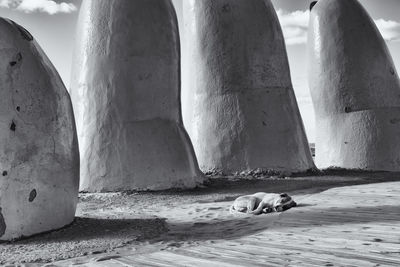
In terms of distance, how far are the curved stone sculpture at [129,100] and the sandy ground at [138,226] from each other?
0.38 metres

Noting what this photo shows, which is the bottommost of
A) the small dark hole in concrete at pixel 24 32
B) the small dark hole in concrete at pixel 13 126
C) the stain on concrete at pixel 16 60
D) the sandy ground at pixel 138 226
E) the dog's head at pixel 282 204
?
the sandy ground at pixel 138 226

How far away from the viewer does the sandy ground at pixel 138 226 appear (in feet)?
12.1

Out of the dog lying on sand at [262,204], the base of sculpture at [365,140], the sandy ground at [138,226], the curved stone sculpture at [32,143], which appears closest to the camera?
the sandy ground at [138,226]

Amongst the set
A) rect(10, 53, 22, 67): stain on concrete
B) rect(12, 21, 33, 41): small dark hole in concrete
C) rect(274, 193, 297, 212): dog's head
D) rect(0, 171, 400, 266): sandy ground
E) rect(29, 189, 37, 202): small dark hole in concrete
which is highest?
rect(12, 21, 33, 41): small dark hole in concrete

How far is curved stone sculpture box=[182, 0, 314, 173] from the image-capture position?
10.1 m

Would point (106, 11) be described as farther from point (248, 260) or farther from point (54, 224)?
point (248, 260)

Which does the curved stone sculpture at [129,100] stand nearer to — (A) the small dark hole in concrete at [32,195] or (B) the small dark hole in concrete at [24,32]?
(B) the small dark hole in concrete at [24,32]

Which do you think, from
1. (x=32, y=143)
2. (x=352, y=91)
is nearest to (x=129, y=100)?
(x=32, y=143)

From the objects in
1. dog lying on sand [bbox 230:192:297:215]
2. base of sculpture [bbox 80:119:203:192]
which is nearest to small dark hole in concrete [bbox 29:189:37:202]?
dog lying on sand [bbox 230:192:297:215]

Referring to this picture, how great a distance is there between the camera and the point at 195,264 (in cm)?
305

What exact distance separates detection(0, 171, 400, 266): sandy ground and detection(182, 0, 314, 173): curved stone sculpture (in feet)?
6.88

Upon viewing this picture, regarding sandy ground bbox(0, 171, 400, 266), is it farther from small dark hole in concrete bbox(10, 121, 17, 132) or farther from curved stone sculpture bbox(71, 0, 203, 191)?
small dark hole in concrete bbox(10, 121, 17, 132)

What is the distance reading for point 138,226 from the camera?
15.3ft

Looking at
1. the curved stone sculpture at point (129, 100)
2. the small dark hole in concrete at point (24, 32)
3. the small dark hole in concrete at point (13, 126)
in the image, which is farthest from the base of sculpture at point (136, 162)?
the small dark hole in concrete at point (13, 126)
